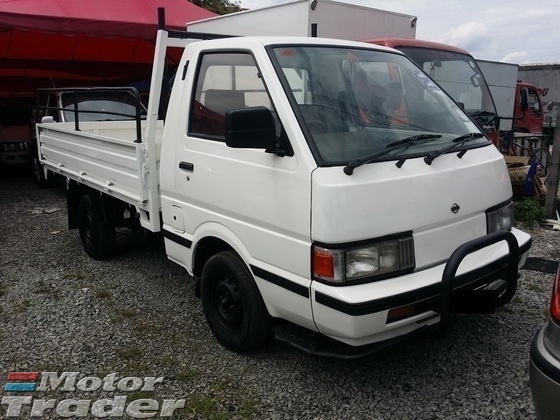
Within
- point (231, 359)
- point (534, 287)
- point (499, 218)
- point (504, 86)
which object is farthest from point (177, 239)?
point (504, 86)

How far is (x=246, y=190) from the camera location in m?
2.97

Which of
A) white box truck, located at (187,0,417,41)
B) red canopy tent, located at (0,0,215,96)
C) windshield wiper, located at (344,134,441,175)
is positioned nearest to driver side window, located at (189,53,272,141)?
windshield wiper, located at (344,134,441,175)

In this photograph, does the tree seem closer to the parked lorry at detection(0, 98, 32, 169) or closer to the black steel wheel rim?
the parked lorry at detection(0, 98, 32, 169)

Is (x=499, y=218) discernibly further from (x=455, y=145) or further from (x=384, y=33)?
(x=384, y=33)

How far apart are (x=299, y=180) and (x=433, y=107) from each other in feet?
4.56

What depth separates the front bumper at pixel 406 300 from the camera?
2.49 meters

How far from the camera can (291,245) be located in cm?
272

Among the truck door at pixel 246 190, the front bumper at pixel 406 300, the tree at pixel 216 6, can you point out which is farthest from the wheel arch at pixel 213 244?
the tree at pixel 216 6

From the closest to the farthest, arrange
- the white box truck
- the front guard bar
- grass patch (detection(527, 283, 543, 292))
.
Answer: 1. the front guard bar
2. grass patch (detection(527, 283, 543, 292))
3. the white box truck

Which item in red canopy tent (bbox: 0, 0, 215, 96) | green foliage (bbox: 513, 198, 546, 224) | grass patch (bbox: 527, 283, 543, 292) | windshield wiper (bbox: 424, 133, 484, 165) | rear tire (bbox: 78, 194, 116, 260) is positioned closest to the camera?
windshield wiper (bbox: 424, 133, 484, 165)

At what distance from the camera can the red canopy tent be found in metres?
8.77

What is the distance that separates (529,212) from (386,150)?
15.7 ft

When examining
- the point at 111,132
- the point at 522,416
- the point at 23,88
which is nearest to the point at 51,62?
the point at 23,88

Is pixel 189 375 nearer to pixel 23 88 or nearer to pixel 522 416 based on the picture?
pixel 522 416
